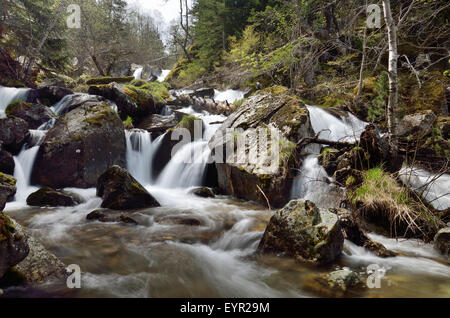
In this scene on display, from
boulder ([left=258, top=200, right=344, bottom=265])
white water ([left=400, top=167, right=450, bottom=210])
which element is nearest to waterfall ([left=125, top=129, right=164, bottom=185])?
boulder ([left=258, top=200, right=344, bottom=265])

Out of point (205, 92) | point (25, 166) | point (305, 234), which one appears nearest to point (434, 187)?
point (305, 234)

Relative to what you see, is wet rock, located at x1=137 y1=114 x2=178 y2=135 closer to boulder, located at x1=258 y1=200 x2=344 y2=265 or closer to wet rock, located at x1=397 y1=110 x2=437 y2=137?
boulder, located at x1=258 y1=200 x2=344 y2=265

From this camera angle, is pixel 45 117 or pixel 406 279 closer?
pixel 406 279

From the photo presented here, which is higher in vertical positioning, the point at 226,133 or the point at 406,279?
the point at 226,133

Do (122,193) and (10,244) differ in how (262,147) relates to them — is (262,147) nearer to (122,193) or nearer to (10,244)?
(122,193)

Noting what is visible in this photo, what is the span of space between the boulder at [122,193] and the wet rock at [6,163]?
10.4 feet

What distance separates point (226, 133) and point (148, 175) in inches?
128

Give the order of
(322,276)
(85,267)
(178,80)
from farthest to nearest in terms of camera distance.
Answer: (178,80), (85,267), (322,276)

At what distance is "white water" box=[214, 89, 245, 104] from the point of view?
15.1 metres

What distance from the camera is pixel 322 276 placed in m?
2.54

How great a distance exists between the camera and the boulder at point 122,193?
5.16m

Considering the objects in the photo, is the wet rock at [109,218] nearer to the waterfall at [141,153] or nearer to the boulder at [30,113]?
Answer: the waterfall at [141,153]
